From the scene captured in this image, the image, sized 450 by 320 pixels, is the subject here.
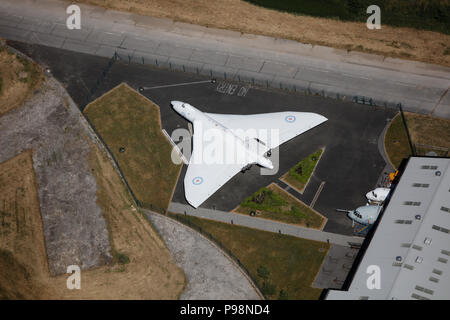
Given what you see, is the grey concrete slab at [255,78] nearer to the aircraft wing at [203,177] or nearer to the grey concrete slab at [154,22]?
the grey concrete slab at [154,22]

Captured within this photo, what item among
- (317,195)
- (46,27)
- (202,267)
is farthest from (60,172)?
(317,195)

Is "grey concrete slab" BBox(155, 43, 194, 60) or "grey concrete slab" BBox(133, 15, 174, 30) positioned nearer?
"grey concrete slab" BBox(155, 43, 194, 60)

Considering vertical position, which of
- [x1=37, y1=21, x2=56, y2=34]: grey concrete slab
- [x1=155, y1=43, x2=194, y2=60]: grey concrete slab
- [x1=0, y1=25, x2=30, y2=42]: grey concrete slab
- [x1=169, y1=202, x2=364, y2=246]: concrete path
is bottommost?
[x1=169, y1=202, x2=364, y2=246]: concrete path

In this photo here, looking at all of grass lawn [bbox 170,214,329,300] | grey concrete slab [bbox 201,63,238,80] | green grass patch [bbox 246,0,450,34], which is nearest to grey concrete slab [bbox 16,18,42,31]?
grey concrete slab [bbox 201,63,238,80]

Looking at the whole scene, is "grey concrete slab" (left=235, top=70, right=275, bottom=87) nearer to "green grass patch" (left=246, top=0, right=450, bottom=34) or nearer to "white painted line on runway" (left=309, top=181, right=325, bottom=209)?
"green grass patch" (left=246, top=0, right=450, bottom=34)

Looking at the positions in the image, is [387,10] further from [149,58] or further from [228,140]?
[228,140]
